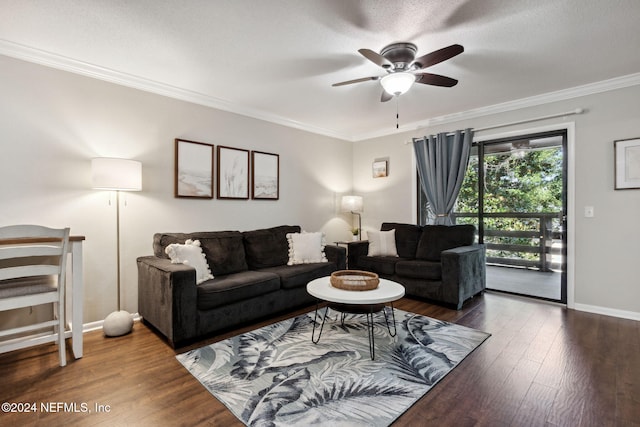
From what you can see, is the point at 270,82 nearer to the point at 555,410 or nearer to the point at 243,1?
the point at 243,1

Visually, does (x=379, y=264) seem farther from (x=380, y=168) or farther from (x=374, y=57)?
(x=374, y=57)

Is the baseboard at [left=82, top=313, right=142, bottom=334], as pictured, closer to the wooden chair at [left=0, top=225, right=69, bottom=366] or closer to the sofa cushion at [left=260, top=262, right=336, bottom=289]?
the wooden chair at [left=0, top=225, right=69, bottom=366]

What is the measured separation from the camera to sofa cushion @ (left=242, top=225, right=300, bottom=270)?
3.58 m

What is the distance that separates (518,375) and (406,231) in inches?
97.1

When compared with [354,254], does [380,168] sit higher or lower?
higher

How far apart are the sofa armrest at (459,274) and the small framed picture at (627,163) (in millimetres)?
1582

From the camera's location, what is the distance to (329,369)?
2127 millimetres

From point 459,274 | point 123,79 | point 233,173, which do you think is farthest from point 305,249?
point 123,79

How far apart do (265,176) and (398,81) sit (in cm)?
233

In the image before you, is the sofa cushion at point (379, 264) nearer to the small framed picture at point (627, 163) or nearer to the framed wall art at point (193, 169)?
the framed wall art at point (193, 169)

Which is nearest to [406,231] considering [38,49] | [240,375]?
[240,375]

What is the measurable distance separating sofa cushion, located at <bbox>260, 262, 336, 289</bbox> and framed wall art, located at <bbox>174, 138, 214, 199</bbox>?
123 cm

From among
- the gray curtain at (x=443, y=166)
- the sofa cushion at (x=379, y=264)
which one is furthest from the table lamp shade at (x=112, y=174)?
the gray curtain at (x=443, y=166)

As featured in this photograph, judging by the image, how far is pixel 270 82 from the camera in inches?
125
